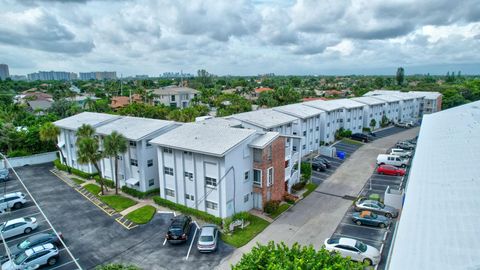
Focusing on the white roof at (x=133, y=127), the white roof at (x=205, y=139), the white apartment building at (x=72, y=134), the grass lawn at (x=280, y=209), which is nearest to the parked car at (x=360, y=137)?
the grass lawn at (x=280, y=209)

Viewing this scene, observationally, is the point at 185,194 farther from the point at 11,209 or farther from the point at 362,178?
the point at 362,178

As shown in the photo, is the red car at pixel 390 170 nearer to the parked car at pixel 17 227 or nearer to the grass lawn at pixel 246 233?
the grass lawn at pixel 246 233

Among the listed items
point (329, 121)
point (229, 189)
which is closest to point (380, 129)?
point (329, 121)

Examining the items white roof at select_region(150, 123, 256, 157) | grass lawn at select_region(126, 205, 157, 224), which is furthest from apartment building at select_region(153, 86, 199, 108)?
grass lawn at select_region(126, 205, 157, 224)

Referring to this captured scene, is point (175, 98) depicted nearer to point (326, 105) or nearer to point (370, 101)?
point (326, 105)

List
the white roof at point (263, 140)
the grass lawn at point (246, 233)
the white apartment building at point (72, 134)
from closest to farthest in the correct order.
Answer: the grass lawn at point (246, 233), the white roof at point (263, 140), the white apartment building at point (72, 134)
